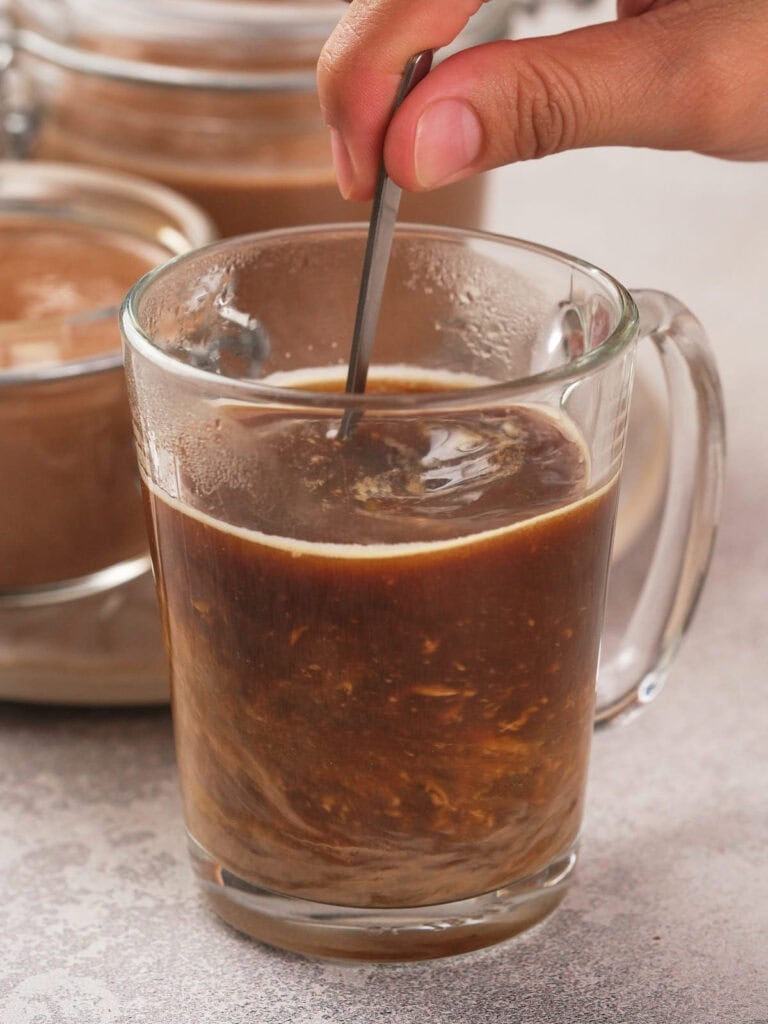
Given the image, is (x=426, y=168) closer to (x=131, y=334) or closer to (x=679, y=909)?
(x=131, y=334)

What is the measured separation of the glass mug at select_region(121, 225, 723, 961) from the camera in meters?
0.50

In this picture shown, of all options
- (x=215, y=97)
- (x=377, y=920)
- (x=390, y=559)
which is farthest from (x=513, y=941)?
(x=215, y=97)

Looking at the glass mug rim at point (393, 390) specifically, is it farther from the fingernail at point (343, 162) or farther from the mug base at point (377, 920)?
the mug base at point (377, 920)

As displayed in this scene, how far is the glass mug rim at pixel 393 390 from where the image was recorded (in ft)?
1.55

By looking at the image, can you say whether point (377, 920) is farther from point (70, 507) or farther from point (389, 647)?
point (70, 507)

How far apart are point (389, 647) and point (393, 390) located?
5.9 inches

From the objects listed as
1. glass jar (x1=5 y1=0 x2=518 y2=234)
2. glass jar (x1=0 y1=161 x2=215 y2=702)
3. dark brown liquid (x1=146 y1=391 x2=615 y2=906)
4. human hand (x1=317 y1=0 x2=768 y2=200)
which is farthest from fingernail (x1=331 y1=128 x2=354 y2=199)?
glass jar (x1=5 y1=0 x2=518 y2=234)

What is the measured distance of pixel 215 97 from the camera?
3.09 feet

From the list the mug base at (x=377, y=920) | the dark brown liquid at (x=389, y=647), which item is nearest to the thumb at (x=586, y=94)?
the dark brown liquid at (x=389, y=647)

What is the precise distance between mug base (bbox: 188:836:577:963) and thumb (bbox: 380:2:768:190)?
0.27m

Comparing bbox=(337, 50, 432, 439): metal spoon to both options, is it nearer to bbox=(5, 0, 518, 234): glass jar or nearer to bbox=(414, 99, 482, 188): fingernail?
bbox=(414, 99, 482, 188): fingernail

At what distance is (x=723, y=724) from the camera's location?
0.73 metres

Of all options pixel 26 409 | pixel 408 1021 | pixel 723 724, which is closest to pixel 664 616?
pixel 723 724

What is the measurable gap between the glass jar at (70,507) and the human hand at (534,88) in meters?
0.26
